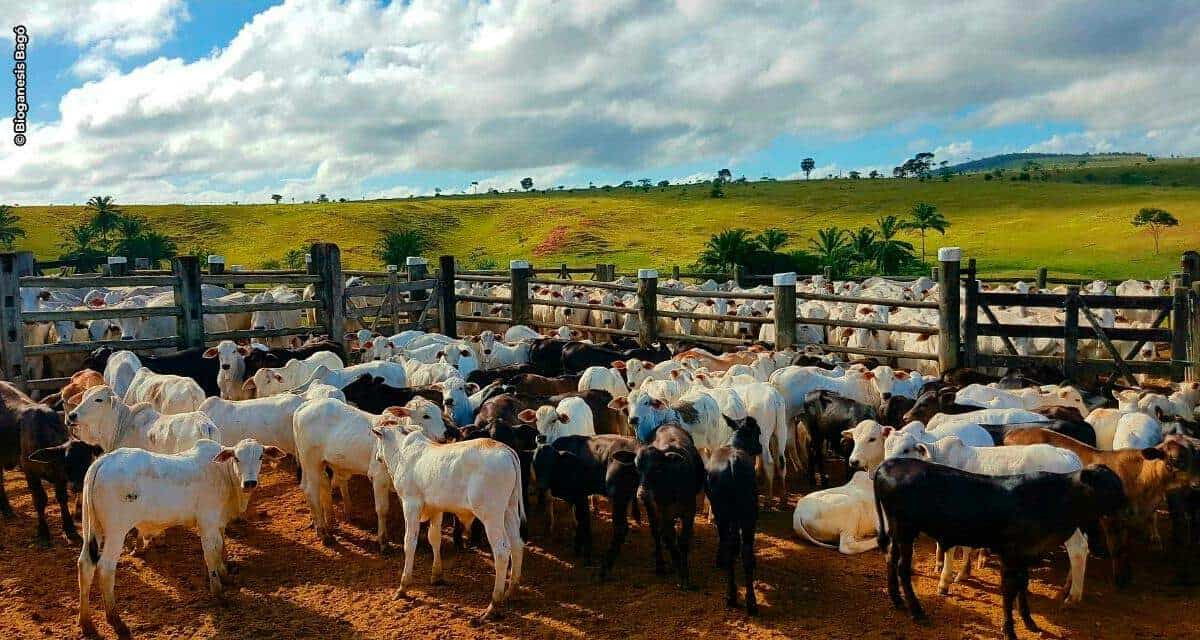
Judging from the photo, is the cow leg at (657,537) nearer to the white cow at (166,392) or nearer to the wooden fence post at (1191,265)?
the white cow at (166,392)

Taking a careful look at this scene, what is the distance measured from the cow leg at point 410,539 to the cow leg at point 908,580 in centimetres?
369

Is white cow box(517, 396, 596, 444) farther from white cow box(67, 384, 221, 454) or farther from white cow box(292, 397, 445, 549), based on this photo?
white cow box(67, 384, 221, 454)

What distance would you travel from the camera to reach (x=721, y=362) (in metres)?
13.0

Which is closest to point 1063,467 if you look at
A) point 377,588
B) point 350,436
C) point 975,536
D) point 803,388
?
point 975,536

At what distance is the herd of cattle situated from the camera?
657cm

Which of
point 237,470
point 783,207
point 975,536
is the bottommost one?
point 975,536

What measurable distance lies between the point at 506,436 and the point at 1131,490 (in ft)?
17.1

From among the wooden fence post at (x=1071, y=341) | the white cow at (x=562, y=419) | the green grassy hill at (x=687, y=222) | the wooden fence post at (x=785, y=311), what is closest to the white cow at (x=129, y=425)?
the white cow at (x=562, y=419)

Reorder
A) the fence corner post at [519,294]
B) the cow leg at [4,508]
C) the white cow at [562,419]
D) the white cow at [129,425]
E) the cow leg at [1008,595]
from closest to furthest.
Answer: the cow leg at [1008,595] < the white cow at [129,425] < the white cow at [562,419] < the cow leg at [4,508] < the fence corner post at [519,294]

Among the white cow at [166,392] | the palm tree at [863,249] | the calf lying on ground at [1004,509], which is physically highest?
the palm tree at [863,249]

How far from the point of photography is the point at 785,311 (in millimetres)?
14570

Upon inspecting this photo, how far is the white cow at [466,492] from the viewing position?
6910mm

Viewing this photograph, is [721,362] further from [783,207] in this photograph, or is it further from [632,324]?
[783,207]

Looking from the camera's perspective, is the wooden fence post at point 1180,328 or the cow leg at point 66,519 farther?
the wooden fence post at point 1180,328
